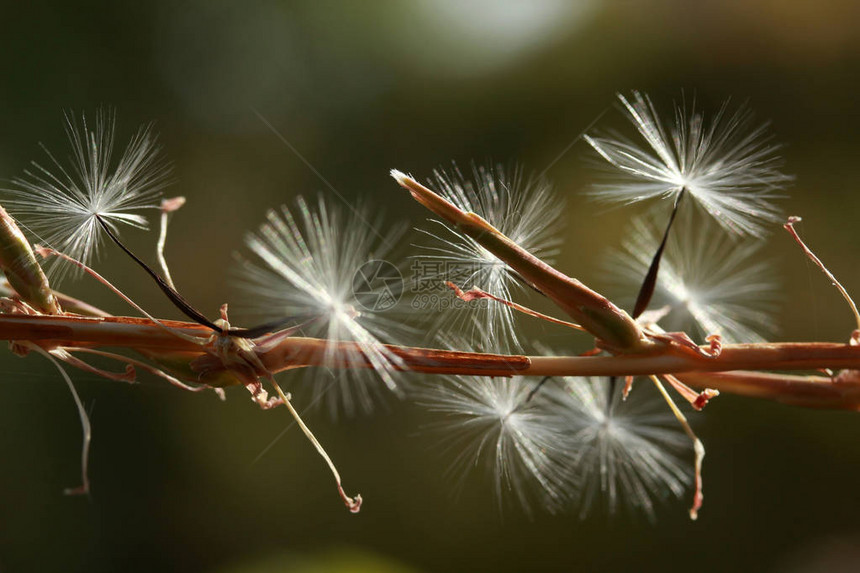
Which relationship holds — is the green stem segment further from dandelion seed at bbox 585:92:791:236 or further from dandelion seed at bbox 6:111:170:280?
dandelion seed at bbox 585:92:791:236

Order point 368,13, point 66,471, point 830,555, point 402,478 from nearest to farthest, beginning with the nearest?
point 830,555, point 402,478, point 66,471, point 368,13

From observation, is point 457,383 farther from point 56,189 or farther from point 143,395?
point 143,395

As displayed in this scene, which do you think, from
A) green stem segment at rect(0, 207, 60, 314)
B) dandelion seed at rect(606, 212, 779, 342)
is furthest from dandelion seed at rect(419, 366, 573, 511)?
green stem segment at rect(0, 207, 60, 314)

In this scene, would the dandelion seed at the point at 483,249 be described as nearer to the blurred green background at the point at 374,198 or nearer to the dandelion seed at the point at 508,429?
the dandelion seed at the point at 508,429

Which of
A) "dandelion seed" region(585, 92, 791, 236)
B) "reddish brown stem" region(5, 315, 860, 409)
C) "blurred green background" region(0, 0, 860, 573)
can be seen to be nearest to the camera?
"reddish brown stem" region(5, 315, 860, 409)

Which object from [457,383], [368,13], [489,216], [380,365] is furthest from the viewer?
[368,13]

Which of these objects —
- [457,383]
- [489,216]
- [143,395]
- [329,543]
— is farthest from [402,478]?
[489,216]
